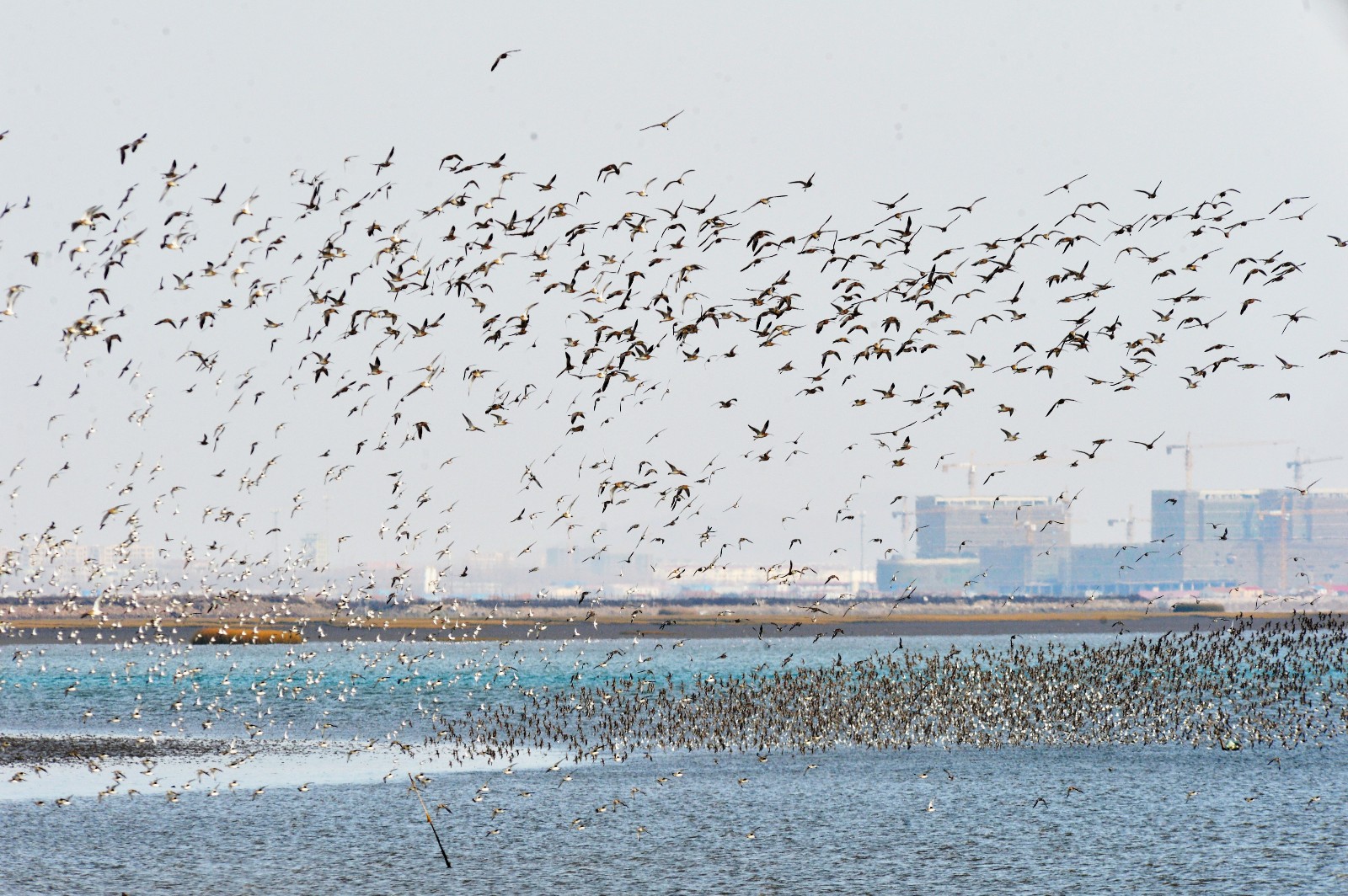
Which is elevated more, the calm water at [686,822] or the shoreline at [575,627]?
the calm water at [686,822]

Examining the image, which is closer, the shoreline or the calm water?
the calm water

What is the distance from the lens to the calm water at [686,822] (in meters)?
30.4

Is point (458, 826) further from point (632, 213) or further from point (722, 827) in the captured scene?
point (632, 213)

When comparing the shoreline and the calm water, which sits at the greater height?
the calm water

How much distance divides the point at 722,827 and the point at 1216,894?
11.8 m

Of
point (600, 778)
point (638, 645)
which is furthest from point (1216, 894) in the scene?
point (638, 645)

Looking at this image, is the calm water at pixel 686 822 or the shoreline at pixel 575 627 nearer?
the calm water at pixel 686 822

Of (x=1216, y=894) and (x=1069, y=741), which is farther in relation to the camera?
(x=1069, y=741)

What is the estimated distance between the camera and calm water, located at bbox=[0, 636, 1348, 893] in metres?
30.4

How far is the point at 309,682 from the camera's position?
262 feet

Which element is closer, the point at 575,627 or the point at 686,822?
the point at 686,822

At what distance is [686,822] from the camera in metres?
36.1

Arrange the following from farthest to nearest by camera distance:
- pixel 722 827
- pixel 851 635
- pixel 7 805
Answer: pixel 851 635, pixel 7 805, pixel 722 827

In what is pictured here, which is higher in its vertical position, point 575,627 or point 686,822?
point 686,822
